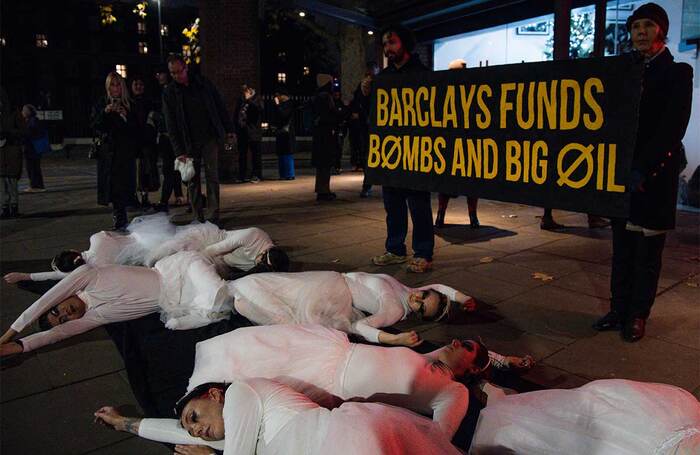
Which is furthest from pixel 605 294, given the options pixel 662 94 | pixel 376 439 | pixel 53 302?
pixel 53 302

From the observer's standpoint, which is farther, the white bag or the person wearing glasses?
the white bag

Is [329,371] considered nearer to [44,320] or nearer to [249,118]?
[44,320]

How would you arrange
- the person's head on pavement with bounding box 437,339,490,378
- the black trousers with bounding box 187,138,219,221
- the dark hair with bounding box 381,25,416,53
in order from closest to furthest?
the person's head on pavement with bounding box 437,339,490,378 < the dark hair with bounding box 381,25,416,53 < the black trousers with bounding box 187,138,219,221

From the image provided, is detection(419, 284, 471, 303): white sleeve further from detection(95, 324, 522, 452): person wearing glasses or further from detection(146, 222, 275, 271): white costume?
detection(146, 222, 275, 271): white costume

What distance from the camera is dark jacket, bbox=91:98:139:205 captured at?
7543mm

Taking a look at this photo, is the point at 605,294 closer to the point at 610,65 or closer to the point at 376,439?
the point at 610,65

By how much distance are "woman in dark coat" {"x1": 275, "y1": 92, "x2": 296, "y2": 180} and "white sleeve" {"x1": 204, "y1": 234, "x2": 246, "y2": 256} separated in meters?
7.86

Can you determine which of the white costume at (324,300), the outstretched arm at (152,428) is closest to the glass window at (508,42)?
the white costume at (324,300)

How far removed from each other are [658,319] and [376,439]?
10.1 feet

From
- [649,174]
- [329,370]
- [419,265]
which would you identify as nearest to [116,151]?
[419,265]

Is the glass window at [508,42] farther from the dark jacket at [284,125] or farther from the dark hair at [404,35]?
the dark hair at [404,35]

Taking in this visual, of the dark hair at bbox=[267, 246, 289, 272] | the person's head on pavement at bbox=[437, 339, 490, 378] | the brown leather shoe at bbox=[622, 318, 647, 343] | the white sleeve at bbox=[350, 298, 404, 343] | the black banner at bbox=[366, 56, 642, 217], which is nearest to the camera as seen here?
the person's head on pavement at bbox=[437, 339, 490, 378]

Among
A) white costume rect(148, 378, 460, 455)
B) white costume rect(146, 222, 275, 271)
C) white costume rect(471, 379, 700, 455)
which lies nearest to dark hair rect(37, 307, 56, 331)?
white costume rect(146, 222, 275, 271)

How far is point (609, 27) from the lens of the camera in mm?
8555
